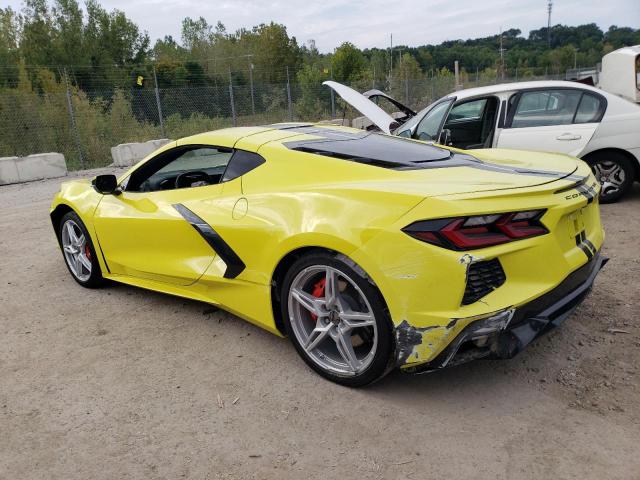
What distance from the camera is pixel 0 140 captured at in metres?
14.4

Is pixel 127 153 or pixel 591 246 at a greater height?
pixel 591 246

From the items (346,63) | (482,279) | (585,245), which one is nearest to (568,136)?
(585,245)

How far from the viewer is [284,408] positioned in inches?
108

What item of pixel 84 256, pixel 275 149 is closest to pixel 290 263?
pixel 275 149

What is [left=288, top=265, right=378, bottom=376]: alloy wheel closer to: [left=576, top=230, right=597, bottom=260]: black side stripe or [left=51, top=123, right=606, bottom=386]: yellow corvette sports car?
[left=51, top=123, right=606, bottom=386]: yellow corvette sports car

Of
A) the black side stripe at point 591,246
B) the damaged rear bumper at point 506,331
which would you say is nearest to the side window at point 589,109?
the black side stripe at point 591,246

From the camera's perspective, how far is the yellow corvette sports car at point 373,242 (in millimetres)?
2404

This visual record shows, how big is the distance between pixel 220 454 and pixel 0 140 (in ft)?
48.8

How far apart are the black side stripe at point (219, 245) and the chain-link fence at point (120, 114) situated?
1175 cm

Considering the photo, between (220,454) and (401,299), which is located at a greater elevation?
(401,299)

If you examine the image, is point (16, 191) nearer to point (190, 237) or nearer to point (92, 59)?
point (190, 237)

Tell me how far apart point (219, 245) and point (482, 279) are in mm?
1612

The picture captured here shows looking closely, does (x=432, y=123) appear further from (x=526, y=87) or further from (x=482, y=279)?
(x=482, y=279)

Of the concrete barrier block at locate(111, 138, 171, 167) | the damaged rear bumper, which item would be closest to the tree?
the concrete barrier block at locate(111, 138, 171, 167)
